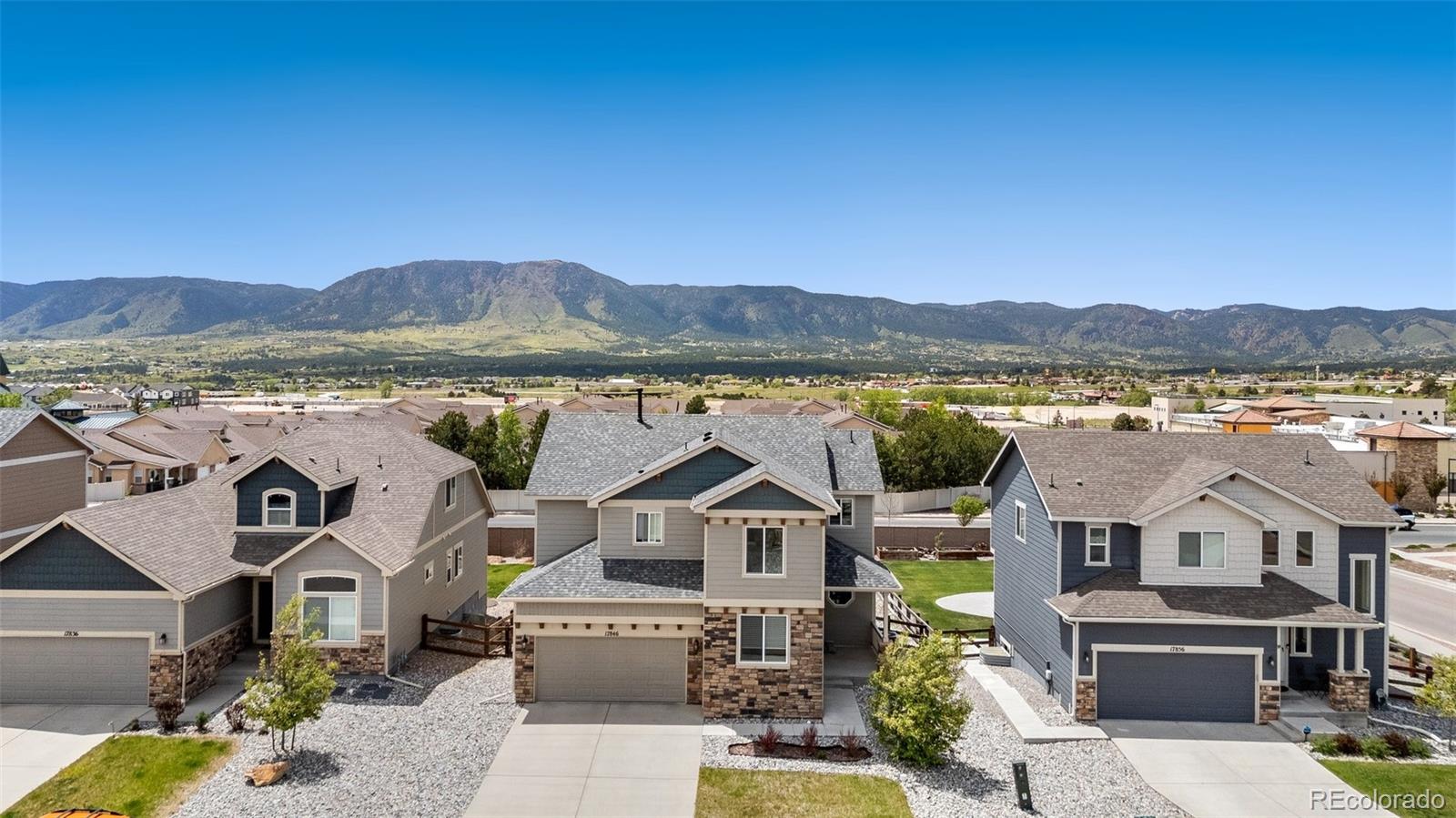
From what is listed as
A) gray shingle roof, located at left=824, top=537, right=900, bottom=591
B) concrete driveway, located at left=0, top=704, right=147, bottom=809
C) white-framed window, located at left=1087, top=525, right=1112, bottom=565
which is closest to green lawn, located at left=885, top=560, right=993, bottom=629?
gray shingle roof, located at left=824, top=537, right=900, bottom=591

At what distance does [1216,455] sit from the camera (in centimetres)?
2367

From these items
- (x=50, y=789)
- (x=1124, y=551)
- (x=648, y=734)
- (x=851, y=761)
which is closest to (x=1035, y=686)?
(x=1124, y=551)

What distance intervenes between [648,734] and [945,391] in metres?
150

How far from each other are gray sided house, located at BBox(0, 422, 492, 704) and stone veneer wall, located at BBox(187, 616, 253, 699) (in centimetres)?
5

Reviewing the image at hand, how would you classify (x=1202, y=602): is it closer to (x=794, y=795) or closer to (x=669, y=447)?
(x=794, y=795)

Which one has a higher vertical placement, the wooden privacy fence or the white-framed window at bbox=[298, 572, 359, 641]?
the white-framed window at bbox=[298, 572, 359, 641]

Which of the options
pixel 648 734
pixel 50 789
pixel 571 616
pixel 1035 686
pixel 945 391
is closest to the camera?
pixel 50 789

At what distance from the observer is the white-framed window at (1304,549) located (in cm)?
2170

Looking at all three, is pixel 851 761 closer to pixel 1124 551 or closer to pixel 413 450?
pixel 1124 551

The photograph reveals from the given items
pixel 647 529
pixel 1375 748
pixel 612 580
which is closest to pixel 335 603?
pixel 612 580

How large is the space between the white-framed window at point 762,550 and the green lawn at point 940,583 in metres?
11.4

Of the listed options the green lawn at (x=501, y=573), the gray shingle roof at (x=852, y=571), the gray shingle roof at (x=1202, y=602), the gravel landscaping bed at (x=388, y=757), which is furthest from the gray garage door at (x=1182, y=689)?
the green lawn at (x=501, y=573)

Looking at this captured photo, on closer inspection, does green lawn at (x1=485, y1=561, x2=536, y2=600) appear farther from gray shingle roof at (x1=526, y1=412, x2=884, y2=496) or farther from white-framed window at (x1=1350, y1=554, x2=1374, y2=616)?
white-framed window at (x1=1350, y1=554, x2=1374, y2=616)

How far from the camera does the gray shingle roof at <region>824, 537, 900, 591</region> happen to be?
22141 mm
